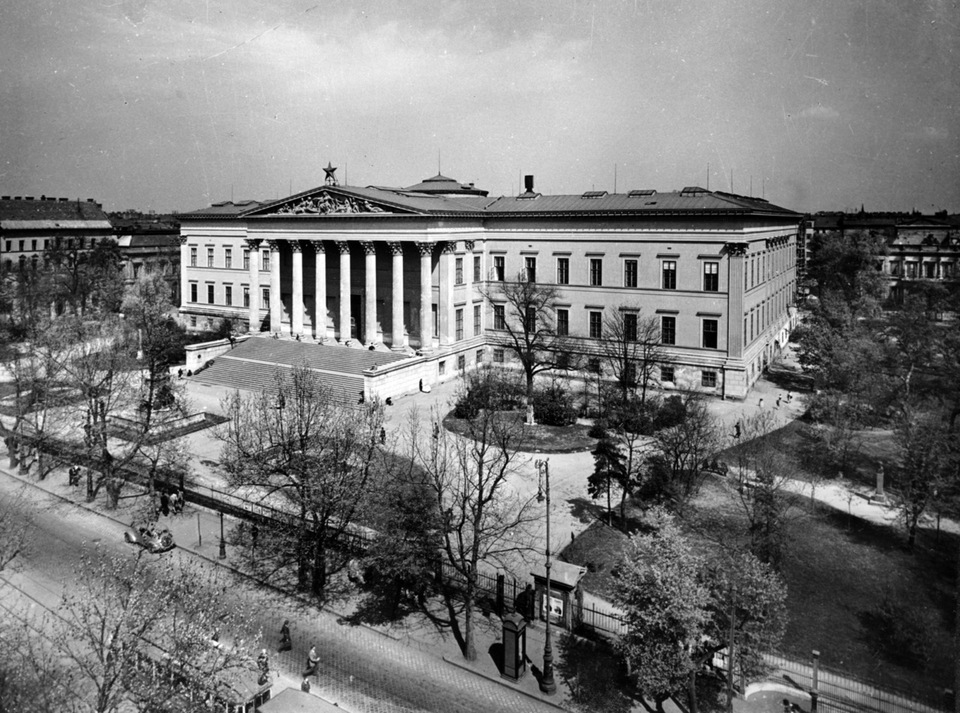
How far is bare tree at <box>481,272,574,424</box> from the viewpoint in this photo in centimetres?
4891

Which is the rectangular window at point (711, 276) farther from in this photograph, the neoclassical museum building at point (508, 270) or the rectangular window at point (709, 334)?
the rectangular window at point (709, 334)

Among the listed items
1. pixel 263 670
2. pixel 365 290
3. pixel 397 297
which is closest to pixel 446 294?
pixel 397 297

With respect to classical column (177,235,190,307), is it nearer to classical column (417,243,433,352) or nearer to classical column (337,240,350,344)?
classical column (337,240,350,344)

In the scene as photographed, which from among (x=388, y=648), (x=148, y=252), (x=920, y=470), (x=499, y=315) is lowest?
(x=388, y=648)

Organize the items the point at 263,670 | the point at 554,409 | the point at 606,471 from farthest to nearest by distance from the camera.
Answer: the point at 554,409 < the point at 606,471 < the point at 263,670

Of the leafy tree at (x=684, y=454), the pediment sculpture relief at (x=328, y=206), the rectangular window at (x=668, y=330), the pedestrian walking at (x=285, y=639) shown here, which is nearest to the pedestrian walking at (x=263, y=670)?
the pedestrian walking at (x=285, y=639)

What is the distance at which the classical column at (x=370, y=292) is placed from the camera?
5394cm

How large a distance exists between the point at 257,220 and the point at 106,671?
49509 millimetres

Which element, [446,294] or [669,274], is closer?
[669,274]

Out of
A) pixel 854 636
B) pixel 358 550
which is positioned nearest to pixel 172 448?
pixel 358 550

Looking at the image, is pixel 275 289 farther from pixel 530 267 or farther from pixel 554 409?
pixel 554 409

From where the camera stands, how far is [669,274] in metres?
49.2

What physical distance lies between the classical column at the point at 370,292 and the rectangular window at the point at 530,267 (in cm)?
1134

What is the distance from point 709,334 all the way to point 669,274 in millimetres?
4820
